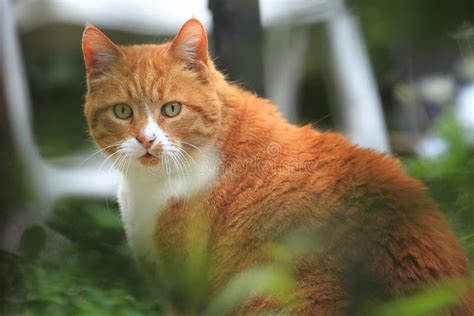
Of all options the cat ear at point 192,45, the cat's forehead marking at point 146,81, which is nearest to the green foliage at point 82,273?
the cat's forehead marking at point 146,81

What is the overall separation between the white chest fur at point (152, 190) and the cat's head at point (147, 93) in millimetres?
89

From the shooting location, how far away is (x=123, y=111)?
71.2 inches

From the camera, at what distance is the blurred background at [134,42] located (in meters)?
1.31

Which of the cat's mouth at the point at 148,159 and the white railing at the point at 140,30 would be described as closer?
the white railing at the point at 140,30

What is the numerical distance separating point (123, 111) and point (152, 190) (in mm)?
334

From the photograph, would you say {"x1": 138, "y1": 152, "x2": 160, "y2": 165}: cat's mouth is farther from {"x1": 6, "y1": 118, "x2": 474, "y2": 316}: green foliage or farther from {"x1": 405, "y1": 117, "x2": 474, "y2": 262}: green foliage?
{"x1": 405, "y1": 117, "x2": 474, "y2": 262}: green foliage

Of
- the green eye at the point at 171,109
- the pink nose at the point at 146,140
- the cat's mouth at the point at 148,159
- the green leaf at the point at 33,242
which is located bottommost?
the green leaf at the point at 33,242

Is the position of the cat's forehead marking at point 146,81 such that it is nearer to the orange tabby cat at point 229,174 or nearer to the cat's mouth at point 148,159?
the orange tabby cat at point 229,174

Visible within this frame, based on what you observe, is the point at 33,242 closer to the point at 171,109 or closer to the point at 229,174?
the point at 171,109

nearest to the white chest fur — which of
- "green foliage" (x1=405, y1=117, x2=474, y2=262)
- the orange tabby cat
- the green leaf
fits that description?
the orange tabby cat

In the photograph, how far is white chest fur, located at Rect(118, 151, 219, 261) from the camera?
195cm

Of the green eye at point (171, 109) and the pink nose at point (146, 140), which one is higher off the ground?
the green eye at point (171, 109)

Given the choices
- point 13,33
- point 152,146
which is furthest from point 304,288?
point 13,33

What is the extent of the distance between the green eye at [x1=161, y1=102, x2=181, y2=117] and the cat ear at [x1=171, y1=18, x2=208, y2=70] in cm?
14
